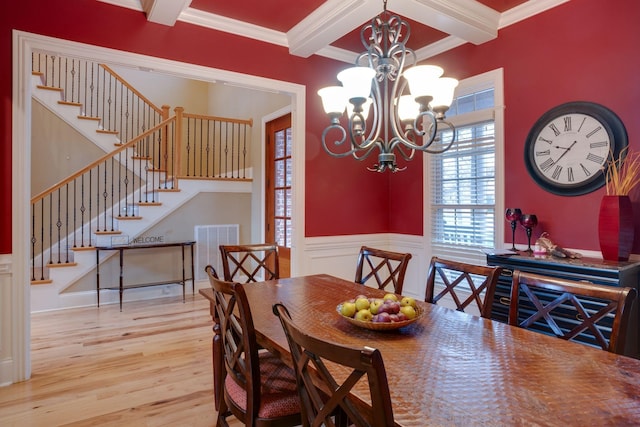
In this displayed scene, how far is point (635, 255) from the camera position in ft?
8.35

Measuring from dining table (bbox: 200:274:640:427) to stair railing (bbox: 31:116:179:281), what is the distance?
4.51 metres

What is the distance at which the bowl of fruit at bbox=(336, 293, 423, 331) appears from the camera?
1538 millimetres

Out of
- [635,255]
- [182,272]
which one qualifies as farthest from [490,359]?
[182,272]

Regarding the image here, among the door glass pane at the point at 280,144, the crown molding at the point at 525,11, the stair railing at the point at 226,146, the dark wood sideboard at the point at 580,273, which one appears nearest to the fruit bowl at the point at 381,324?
the dark wood sideboard at the point at 580,273

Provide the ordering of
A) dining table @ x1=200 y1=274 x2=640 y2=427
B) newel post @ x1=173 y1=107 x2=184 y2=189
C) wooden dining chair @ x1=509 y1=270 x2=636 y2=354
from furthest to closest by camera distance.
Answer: newel post @ x1=173 y1=107 x2=184 y2=189 → wooden dining chair @ x1=509 y1=270 x2=636 y2=354 → dining table @ x1=200 y1=274 x2=640 y2=427

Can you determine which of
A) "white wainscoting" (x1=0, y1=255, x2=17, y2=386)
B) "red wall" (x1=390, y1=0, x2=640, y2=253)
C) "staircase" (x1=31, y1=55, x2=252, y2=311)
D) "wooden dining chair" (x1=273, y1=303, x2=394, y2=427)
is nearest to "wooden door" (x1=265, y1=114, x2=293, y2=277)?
"staircase" (x1=31, y1=55, x2=252, y2=311)

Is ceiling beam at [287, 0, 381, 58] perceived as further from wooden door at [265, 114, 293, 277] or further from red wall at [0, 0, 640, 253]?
wooden door at [265, 114, 293, 277]

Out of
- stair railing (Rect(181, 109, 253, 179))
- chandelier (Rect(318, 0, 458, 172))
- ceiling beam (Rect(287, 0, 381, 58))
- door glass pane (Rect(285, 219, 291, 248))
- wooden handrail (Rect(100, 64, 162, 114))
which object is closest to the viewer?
chandelier (Rect(318, 0, 458, 172))

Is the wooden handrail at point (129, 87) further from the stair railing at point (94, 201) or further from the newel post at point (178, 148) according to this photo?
the newel post at point (178, 148)

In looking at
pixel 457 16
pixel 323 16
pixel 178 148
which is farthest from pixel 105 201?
pixel 457 16

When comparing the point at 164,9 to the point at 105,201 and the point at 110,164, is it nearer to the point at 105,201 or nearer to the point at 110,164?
the point at 105,201

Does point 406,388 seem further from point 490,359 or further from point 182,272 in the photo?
point 182,272

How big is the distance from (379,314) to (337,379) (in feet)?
1.47

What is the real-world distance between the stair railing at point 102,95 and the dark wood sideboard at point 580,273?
5735mm
